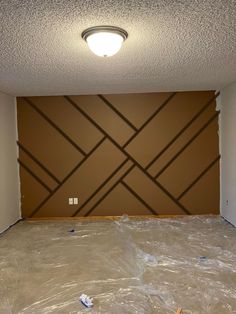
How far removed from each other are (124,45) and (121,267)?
84.6 inches

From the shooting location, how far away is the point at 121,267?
3158mm

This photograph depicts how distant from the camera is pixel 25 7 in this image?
1747 mm

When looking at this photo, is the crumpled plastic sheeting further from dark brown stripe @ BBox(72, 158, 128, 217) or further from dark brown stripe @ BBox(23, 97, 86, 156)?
dark brown stripe @ BBox(23, 97, 86, 156)

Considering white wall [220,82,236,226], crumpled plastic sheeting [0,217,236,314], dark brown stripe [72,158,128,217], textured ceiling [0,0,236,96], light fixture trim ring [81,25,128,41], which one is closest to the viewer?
textured ceiling [0,0,236,96]

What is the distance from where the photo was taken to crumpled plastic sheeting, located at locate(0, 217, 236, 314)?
8.08 feet

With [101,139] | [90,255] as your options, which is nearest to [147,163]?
[101,139]

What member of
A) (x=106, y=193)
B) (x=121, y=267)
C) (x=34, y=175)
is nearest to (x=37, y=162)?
(x=34, y=175)

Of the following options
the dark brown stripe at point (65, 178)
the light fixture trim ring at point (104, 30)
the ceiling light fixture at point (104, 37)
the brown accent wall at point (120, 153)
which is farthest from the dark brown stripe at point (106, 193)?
the light fixture trim ring at point (104, 30)

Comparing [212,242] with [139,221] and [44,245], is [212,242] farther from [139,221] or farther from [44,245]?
[44,245]

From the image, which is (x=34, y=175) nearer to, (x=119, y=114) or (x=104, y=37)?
(x=119, y=114)

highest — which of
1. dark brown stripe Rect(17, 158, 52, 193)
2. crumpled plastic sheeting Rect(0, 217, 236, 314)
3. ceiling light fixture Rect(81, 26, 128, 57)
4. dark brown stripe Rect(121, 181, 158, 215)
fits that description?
ceiling light fixture Rect(81, 26, 128, 57)

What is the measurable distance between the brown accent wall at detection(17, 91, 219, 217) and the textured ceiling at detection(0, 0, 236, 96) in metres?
0.90

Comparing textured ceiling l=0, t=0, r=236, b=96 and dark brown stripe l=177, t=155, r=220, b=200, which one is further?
dark brown stripe l=177, t=155, r=220, b=200

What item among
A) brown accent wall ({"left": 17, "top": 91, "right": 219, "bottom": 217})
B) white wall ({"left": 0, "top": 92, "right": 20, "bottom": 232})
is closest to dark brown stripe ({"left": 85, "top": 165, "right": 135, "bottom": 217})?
brown accent wall ({"left": 17, "top": 91, "right": 219, "bottom": 217})
